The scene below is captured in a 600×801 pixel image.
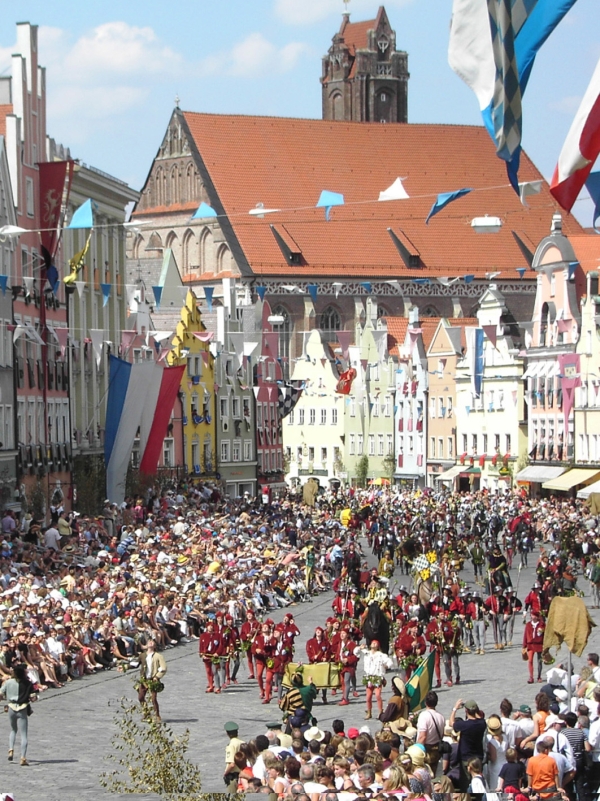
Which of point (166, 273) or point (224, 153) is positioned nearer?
point (166, 273)

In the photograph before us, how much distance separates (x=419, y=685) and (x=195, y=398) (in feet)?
164

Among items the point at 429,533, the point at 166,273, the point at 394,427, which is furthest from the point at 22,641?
the point at 394,427

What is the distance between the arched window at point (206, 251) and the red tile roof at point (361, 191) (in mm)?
1418

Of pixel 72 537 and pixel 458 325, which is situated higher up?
pixel 458 325

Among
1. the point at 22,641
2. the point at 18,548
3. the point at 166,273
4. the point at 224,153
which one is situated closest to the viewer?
the point at 22,641

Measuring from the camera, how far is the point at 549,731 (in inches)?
668

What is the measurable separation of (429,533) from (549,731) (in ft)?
102

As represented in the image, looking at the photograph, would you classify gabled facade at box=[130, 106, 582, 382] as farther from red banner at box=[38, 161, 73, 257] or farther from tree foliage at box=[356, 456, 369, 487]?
red banner at box=[38, 161, 73, 257]

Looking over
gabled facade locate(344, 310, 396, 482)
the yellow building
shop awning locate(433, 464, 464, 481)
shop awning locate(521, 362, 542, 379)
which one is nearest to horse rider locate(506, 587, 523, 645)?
the yellow building

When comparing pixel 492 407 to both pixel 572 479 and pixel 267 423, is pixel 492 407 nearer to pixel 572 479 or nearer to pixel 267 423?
pixel 267 423

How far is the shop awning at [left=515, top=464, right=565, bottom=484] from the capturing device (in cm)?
7194

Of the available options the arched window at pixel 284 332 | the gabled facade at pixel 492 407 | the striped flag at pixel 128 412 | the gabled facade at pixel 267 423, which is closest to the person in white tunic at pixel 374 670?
the striped flag at pixel 128 412

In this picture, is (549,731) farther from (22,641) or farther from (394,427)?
(394,427)

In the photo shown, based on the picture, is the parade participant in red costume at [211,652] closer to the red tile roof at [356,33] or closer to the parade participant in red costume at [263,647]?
the parade participant in red costume at [263,647]
